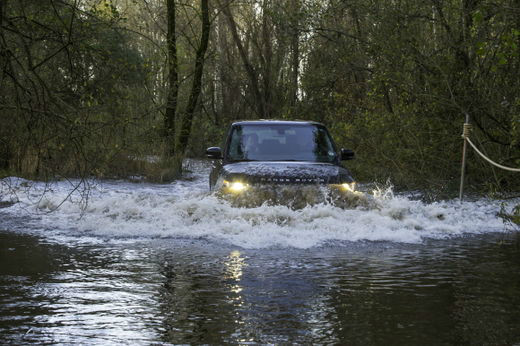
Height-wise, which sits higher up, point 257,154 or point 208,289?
point 257,154

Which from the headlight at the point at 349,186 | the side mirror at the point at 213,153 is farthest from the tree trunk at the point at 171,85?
the headlight at the point at 349,186

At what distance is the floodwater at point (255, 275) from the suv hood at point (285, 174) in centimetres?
42

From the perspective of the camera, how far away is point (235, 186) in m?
11.6

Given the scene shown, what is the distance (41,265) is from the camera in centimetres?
854

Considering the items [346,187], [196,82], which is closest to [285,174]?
[346,187]

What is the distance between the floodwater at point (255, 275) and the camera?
565 centimetres

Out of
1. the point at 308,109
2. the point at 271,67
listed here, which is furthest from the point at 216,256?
the point at 271,67

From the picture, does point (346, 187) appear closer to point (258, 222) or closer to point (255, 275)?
point (258, 222)

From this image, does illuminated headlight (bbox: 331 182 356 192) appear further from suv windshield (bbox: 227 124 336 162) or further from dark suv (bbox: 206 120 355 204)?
suv windshield (bbox: 227 124 336 162)

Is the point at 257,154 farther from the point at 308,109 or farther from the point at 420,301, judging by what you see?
the point at 308,109

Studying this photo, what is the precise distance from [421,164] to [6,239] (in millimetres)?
10442

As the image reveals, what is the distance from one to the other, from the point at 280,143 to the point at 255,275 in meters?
5.13

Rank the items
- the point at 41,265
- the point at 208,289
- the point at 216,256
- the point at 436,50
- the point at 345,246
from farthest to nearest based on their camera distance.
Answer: the point at 436,50 → the point at 345,246 → the point at 216,256 → the point at 41,265 → the point at 208,289

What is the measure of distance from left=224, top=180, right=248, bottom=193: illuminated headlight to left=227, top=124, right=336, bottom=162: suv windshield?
921mm
